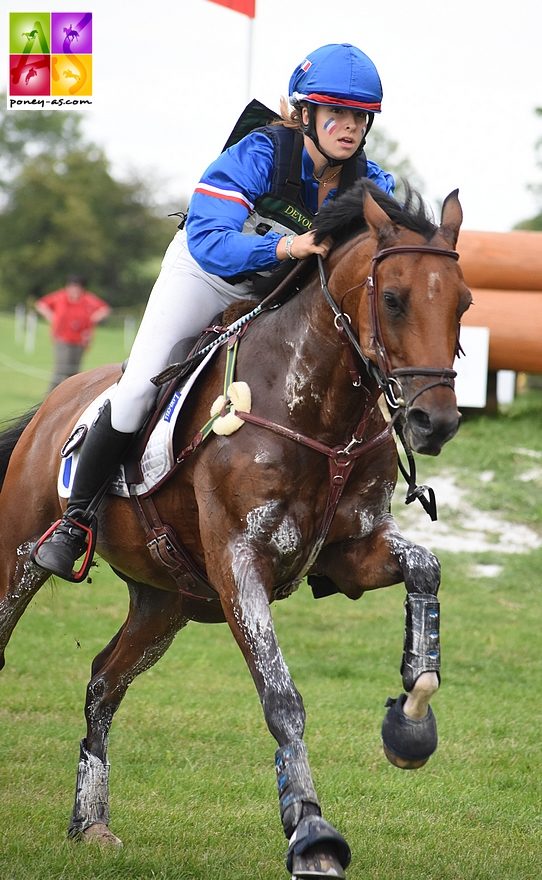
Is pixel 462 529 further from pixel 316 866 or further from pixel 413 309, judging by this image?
pixel 316 866

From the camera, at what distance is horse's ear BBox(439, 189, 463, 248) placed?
4.18 meters

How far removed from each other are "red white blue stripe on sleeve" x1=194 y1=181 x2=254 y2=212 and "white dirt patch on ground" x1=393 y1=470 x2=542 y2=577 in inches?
297

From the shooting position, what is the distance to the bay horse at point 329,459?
392 centimetres

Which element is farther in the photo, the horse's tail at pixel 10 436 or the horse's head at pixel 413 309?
the horse's tail at pixel 10 436

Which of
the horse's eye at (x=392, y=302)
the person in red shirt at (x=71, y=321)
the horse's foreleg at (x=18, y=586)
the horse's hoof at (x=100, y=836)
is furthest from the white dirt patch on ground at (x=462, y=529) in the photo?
the person in red shirt at (x=71, y=321)

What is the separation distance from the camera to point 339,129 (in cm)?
461

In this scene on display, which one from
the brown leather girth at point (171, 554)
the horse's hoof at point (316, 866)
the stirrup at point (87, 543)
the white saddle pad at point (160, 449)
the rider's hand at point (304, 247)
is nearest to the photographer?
the horse's hoof at point (316, 866)

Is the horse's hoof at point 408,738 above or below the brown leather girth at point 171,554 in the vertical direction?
below

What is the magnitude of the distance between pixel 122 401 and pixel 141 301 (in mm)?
57477

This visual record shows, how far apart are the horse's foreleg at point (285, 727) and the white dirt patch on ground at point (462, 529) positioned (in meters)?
7.54

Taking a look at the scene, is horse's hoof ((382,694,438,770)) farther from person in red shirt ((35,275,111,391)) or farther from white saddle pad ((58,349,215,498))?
person in red shirt ((35,275,111,391))

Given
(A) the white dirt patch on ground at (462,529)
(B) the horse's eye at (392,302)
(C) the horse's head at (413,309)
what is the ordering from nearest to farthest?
1. (C) the horse's head at (413,309)
2. (B) the horse's eye at (392,302)
3. (A) the white dirt patch on ground at (462,529)

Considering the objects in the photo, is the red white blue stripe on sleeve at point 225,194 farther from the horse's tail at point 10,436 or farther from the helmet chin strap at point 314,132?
the horse's tail at point 10,436

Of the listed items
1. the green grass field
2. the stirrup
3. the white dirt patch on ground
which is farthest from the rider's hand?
the white dirt patch on ground
